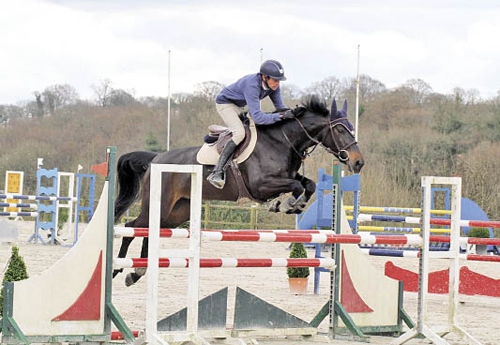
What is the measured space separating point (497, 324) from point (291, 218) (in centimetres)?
1356

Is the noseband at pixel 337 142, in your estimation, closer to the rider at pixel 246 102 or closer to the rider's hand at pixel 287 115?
the rider's hand at pixel 287 115

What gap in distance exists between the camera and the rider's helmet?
6602mm

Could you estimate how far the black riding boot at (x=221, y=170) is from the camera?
669cm

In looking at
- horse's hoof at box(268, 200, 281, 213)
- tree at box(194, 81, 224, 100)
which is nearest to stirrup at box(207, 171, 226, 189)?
horse's hoof at box(268, 200, 281, 213)

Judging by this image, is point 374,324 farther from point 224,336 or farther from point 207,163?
point 207,163

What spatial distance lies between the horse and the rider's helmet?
414 millimetres

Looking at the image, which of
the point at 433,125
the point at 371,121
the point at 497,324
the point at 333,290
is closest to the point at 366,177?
the point at 433,125

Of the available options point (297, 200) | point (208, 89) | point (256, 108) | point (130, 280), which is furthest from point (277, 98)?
point (208, 89)

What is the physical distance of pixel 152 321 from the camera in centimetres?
482

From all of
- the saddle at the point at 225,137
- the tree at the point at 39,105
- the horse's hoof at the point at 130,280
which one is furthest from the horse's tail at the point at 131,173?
the tree at the point at 39,105

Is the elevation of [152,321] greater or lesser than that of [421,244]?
lesser

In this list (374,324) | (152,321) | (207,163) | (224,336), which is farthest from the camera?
(207,163)

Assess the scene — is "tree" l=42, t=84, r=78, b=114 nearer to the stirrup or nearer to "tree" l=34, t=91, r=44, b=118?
"tree" l=34, t=91, r=44, b=118

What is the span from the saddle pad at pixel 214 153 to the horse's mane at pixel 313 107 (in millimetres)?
366
